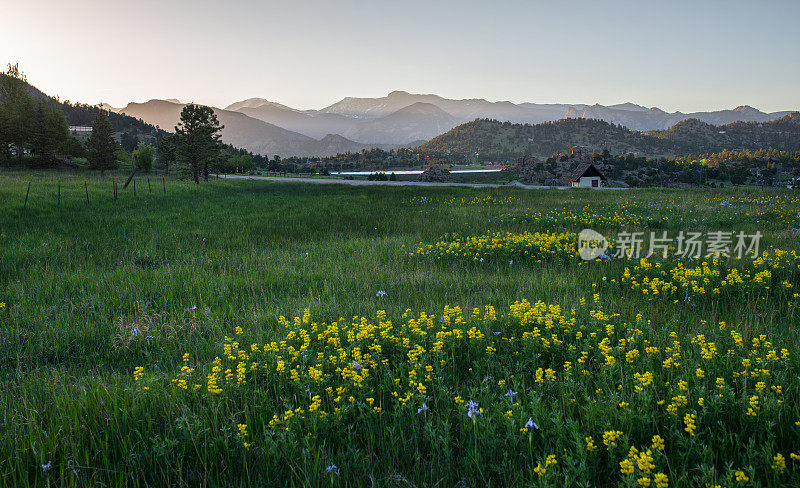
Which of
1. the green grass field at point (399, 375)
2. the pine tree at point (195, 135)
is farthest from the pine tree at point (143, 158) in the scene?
the green grass field at point (399, 375)

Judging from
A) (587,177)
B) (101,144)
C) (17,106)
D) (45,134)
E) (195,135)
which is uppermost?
(17,106)

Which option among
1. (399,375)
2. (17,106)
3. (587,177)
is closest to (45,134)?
(17,106)

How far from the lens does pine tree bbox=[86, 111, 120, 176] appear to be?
68.9 metres

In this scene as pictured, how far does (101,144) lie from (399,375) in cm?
8698

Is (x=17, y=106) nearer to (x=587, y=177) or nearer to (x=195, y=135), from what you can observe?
(x=195, y=135)

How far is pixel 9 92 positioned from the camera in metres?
72.6

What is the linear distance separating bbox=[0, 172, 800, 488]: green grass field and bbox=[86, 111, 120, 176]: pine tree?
77.4m

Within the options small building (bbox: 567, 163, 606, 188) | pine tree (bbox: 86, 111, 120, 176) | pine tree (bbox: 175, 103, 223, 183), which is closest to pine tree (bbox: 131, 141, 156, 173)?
pine tree (bbox: 86, 111, 120, 176)

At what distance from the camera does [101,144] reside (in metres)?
69.7

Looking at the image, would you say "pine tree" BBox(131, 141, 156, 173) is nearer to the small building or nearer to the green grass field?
the green grass field

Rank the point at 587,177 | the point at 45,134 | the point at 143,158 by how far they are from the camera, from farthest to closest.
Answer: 1. the point at 143,158
2. the point at 587,177
3. the point at 45,134

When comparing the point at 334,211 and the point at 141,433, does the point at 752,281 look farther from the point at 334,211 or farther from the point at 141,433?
the point at 334,211

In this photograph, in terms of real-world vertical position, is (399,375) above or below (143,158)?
below

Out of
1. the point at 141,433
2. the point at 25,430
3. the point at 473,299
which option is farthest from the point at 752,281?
the point at 25,430
